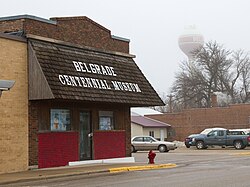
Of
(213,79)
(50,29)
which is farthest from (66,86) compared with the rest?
Result: (213,79)

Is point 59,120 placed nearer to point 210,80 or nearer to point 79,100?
point 79,100

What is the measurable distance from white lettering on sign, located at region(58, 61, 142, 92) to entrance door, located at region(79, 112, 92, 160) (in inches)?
70.3

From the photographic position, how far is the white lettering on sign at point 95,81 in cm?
2211

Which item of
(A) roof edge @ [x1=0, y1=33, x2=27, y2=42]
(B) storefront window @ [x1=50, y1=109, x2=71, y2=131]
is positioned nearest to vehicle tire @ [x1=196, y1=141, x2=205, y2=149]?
(B) storefront window @ [x1=50, y1=109, x2=71, y2=131]

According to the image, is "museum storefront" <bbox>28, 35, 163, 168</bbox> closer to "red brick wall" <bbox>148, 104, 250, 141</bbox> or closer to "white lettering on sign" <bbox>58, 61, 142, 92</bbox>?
"white lettering on sign" <bbox>58, 61, 142, 92</bbox>

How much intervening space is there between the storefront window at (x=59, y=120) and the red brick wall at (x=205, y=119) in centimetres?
3692

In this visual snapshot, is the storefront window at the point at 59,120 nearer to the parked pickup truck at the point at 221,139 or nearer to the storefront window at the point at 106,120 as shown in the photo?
A: the storefront window at the point at 106,120

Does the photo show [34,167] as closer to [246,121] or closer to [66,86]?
[66,86]

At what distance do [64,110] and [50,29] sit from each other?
3.59m

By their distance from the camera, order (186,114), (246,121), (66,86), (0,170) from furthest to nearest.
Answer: (186,114), (246,121), (66,86), (0,170)

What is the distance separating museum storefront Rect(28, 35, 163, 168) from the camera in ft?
70.7

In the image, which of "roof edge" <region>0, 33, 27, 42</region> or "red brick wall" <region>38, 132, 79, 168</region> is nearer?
"roof edge" <region>0, 33, 27, 42</region>

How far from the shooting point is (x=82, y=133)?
24516 millimetres

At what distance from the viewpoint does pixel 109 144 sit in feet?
85.5
